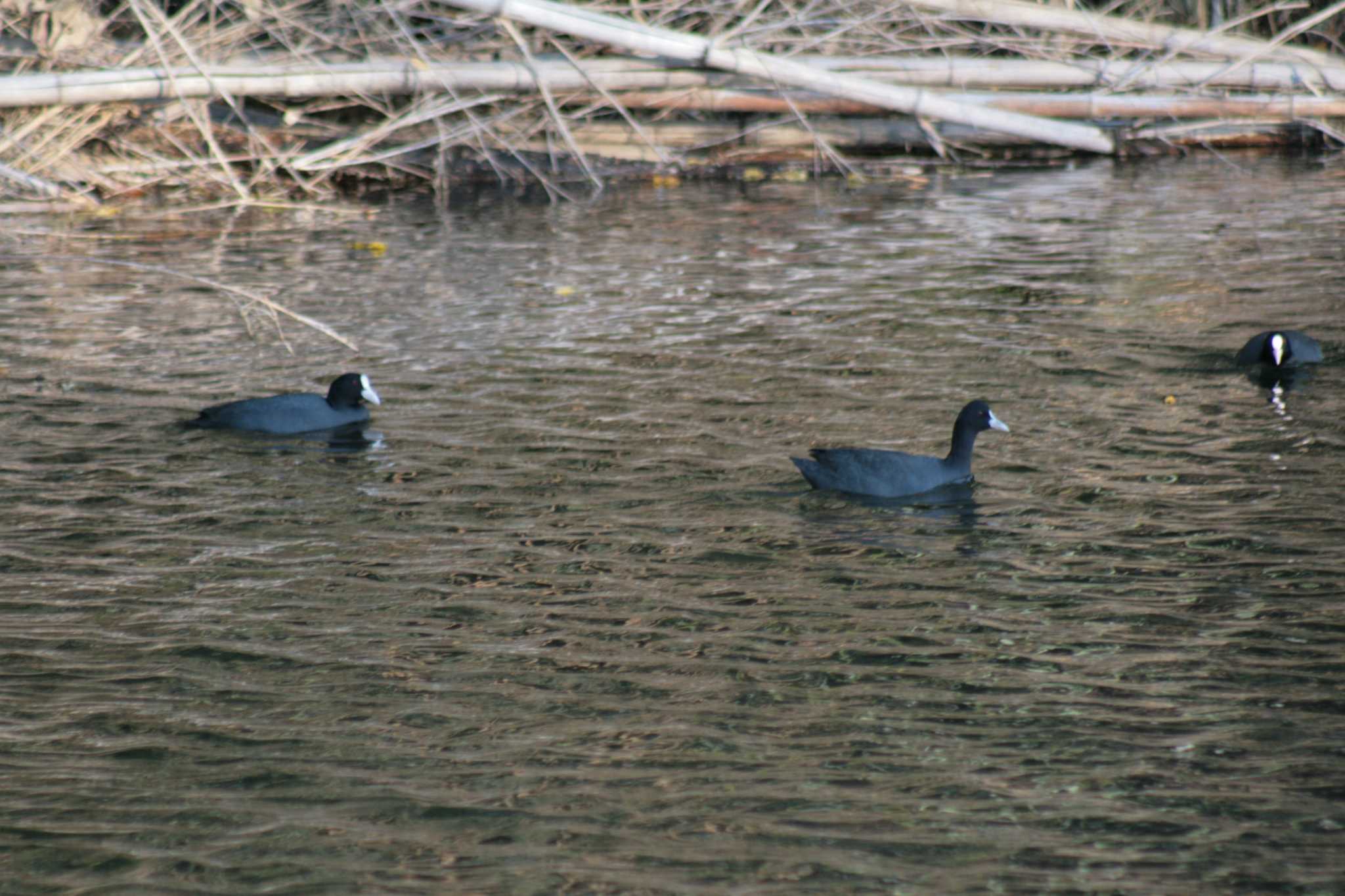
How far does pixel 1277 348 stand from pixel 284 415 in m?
6.42

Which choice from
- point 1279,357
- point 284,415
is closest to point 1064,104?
point 1279,357

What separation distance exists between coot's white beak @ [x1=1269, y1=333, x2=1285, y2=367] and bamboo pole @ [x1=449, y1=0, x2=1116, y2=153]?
30.0 feet

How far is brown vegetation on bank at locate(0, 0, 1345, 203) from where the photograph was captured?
741 inches

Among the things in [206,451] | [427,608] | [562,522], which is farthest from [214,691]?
[206,451]

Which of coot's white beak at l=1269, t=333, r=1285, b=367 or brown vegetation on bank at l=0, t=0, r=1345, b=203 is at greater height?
brown vegetation on bank at l=0, t=0, r=1345, b=203

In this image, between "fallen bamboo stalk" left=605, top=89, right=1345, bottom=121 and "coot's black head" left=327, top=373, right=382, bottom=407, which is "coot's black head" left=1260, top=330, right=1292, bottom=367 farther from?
"fallen bamboo stalk" left=605, top=89, right=1345, bottom=121

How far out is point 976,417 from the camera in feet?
29.6

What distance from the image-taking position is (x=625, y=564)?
7824 mm

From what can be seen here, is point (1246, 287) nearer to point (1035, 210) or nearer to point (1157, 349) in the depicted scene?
point (1157, 349)

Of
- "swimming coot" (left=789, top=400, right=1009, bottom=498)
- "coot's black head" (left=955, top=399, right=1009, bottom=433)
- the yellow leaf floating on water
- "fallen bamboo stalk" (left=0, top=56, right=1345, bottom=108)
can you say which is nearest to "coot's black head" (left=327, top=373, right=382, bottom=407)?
"swimming coot" (left=789, top=400, right=1009, bottom=498)

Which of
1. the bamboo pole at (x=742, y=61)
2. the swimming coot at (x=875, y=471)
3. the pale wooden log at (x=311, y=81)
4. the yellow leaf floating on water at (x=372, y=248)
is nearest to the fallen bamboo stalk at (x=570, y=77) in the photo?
the pale wooden log at (x=311, y=81)

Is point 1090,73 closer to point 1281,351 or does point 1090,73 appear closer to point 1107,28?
point 1107,28

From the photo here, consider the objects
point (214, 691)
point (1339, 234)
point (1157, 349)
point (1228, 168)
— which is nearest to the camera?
point (214, 691)

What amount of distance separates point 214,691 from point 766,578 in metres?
2.52
